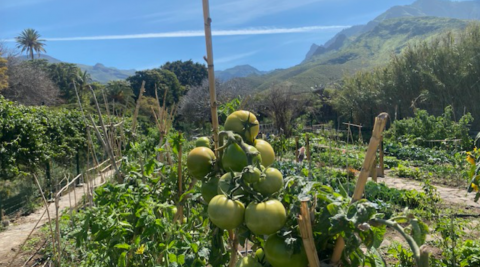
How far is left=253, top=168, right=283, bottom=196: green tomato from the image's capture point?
34.3 inches

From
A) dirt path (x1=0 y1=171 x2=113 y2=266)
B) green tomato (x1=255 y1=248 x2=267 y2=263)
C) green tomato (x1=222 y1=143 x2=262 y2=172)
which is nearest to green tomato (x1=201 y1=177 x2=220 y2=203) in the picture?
green tomato (x1=222 y1=143 x2=262 y2=172)

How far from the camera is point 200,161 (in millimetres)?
1097

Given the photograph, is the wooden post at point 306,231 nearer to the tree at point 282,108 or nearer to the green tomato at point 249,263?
the green tomato at point 249,263

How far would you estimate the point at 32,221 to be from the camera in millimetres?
6633

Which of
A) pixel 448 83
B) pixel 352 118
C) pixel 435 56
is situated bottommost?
pixel 352 118

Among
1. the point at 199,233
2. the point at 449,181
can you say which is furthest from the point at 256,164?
the point at 449,181

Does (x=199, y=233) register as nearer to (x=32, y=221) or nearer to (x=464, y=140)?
(x=32, y=221)

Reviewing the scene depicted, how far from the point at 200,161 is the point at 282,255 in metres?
0.43

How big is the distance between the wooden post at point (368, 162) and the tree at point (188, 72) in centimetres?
4263

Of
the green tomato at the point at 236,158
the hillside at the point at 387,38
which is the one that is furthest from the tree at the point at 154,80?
the hillside at the point at 387,38

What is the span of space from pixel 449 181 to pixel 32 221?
29.5ft

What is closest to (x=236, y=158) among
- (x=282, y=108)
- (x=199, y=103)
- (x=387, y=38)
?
(x=282, y=108)

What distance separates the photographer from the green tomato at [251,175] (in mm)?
842

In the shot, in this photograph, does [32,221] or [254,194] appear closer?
[254,194]
